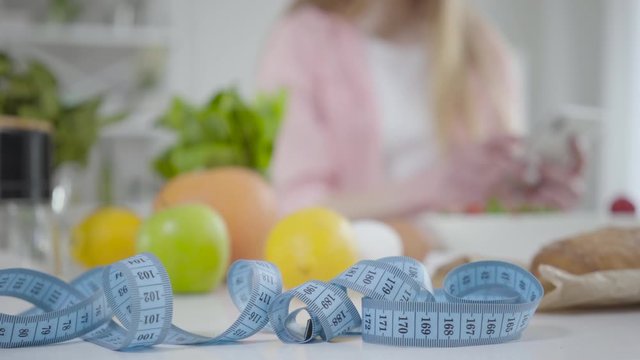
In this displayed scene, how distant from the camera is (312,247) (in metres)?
0.80

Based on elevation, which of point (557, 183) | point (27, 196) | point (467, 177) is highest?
point (27, 196)

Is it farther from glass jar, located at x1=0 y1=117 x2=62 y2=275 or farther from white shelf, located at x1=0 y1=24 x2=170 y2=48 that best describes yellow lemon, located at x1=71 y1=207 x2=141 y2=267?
white shelf, located at x1=0 y1=24 x2=170 y2=48

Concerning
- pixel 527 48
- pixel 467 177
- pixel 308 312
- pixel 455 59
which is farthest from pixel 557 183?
pixel 527 48

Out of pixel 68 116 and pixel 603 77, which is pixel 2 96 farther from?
pixel 603 77

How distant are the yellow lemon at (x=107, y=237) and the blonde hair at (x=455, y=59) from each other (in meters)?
2.37

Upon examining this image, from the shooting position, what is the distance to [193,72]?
451cm

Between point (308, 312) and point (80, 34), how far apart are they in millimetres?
3680

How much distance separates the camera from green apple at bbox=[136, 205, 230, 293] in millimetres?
860

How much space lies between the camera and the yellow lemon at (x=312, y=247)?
2.63ft

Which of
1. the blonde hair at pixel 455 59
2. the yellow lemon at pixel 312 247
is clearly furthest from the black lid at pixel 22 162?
the blonde hair at pixel 455 59

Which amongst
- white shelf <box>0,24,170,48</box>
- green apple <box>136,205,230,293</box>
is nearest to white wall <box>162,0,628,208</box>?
white shelf <box>0,24,170,48</box>

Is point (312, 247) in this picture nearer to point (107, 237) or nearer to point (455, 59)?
point (107, 237)

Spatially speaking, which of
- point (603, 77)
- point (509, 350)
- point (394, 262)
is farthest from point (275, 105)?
point (603, 77)

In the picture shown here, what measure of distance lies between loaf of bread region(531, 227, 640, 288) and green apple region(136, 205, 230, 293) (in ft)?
1.12
